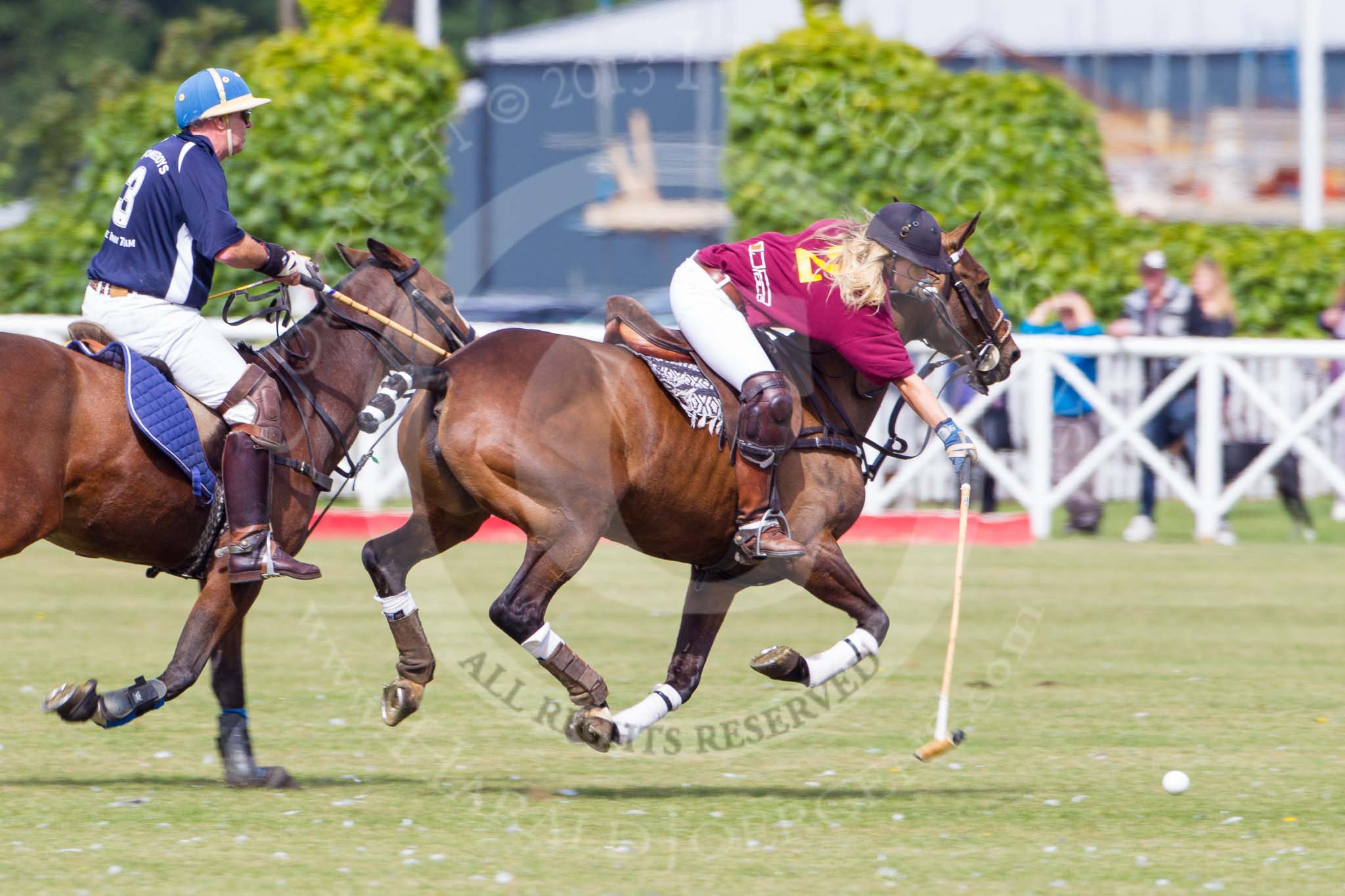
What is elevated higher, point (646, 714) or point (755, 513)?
point (755, 513)

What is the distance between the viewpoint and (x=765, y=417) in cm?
686

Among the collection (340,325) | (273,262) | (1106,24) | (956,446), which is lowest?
(956,446)

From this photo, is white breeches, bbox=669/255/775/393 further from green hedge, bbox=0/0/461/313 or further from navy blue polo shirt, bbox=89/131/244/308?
green hedge, bbox=0/0/461/313

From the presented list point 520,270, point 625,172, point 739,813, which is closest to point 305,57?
point 625,172

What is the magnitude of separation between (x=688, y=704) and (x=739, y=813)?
2.06 m

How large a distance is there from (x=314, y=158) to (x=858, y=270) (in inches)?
385

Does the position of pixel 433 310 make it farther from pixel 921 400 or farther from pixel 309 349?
pixel 921 400

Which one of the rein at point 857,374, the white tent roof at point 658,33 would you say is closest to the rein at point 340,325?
the rein at point 857,374

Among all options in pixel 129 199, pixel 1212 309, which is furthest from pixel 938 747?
pixel 1212 309

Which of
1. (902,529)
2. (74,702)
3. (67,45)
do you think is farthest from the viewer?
(67,45)

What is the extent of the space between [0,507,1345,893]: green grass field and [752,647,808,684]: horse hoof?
0.45 metres

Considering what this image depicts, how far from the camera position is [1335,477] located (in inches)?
574

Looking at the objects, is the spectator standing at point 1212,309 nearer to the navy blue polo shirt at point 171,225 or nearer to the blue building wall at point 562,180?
the blue building wall at point 562,180

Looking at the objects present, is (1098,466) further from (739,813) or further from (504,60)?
(504,60)
